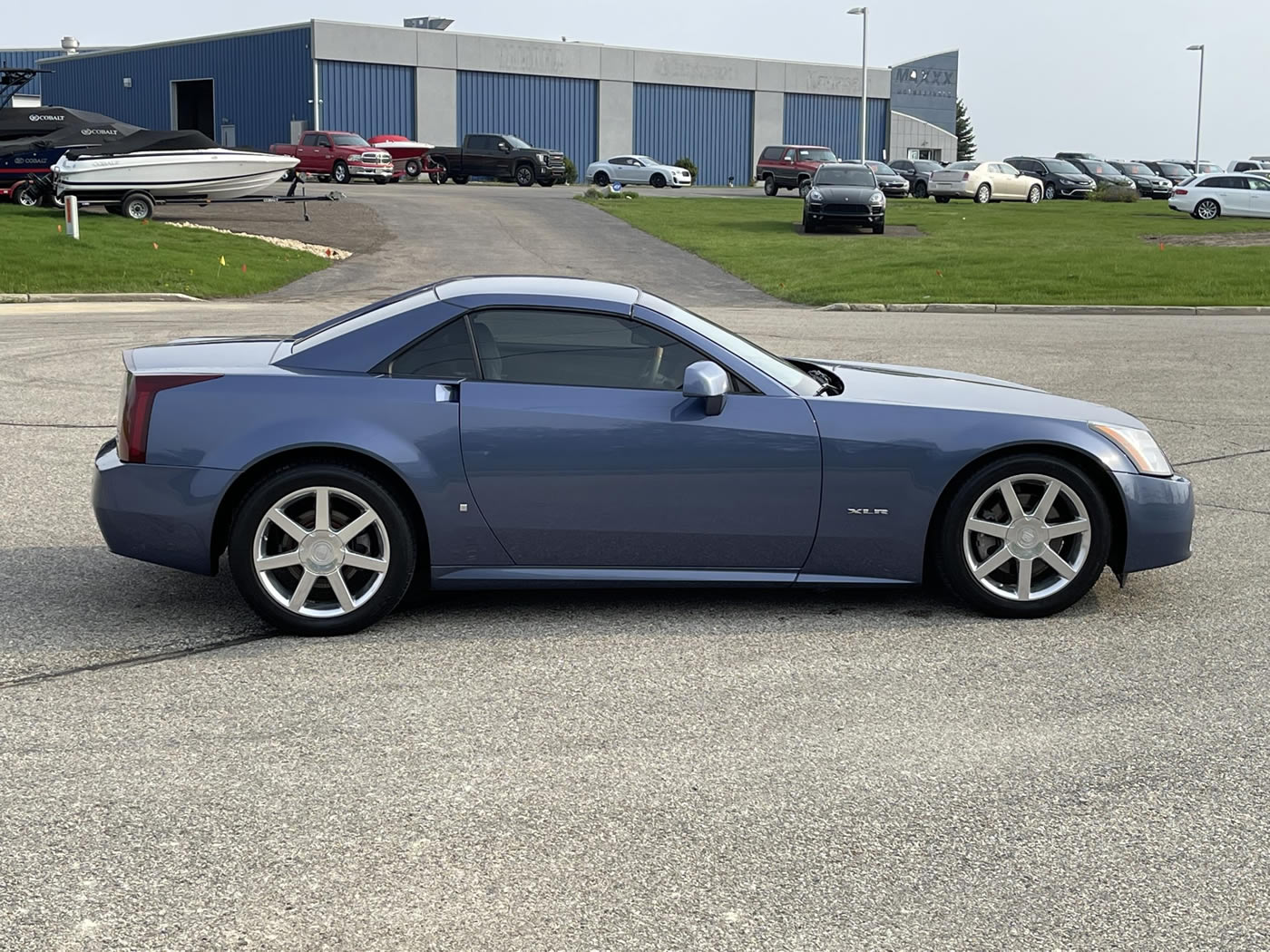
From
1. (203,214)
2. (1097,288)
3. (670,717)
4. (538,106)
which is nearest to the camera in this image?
(670,717)

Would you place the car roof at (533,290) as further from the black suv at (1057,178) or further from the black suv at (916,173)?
the black suv at (1057,178)

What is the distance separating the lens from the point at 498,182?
58.5m

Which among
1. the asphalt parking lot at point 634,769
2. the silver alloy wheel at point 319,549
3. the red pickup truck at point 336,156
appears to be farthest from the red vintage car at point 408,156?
the silver alloy wheel at point 319,549

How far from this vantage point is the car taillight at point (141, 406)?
18.9 feet

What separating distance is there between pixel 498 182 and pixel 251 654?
179ft

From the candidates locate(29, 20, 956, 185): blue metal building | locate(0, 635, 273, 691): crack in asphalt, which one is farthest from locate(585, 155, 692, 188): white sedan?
locate(0, 635, 273, 691): crack in asphalt

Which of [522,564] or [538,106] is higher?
[538,106]

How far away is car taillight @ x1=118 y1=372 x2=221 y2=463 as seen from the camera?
5.76m

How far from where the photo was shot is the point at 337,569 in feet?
18.9

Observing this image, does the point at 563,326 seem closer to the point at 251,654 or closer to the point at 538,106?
the point at 251,654

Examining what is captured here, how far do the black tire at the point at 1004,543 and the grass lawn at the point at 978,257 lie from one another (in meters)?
17.1

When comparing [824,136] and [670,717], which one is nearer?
[670,717]

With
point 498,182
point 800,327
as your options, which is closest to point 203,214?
point 800,327

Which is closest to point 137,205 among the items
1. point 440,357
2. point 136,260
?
point 136,260
